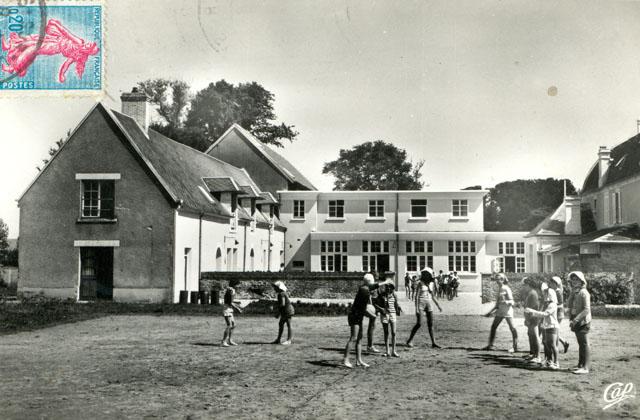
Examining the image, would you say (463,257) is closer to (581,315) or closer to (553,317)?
(553,317)

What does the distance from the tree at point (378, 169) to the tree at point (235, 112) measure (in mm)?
11634

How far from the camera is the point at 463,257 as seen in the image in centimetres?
4169

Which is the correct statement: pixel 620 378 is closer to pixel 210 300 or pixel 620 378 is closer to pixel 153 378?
pixel 153 378

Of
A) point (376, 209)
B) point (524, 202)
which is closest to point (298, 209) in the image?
point (376, 209)

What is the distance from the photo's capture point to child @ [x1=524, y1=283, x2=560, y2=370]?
11.0 m

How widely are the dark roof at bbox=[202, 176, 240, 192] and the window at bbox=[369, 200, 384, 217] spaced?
14.0m

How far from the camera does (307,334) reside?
16.5 metres

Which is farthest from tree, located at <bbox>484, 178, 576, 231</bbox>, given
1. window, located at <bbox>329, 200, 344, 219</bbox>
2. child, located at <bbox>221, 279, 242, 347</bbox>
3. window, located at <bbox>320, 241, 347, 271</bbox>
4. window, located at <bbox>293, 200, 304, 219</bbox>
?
child, located at <bbox>221, 279, 242, 347</bbox>

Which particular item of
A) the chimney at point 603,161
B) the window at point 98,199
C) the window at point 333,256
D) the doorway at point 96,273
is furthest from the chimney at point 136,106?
the chimney at point 603,161

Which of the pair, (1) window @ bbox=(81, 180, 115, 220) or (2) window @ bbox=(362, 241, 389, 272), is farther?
(2) window @ bbox=(362, 241, 389, 272)

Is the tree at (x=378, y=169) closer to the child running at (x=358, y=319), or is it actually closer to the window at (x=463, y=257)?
the window at (x=463, y=257)

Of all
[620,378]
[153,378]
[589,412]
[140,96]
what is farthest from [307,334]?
[140,96]

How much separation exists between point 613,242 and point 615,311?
275 inches

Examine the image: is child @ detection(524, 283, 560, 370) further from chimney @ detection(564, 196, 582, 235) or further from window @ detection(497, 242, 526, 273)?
window @ detection(497, 242, 526, 273)
